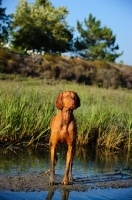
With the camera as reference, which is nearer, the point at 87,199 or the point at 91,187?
the point at 87,199

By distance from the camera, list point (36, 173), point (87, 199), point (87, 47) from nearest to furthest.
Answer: point (87, 199) < point (36, 173) < point (87, 47)

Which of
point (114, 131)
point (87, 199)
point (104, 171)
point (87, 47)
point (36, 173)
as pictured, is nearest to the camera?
point (87, 199)

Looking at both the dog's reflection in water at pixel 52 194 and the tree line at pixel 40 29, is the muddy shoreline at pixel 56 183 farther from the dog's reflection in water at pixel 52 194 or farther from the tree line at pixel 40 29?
the tree line at pixel 40 29

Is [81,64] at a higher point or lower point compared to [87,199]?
higher

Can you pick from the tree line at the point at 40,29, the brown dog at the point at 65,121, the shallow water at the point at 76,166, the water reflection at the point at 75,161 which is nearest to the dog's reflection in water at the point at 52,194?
the shallow water at the point at 76,166

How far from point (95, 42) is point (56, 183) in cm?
6005

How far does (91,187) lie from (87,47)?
5854 cm

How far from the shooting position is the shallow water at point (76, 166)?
5.83 meters

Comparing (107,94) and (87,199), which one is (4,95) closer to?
(87,199)

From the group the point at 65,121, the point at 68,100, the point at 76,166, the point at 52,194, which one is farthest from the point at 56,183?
the point at 76,166

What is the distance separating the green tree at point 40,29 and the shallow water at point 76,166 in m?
42.8

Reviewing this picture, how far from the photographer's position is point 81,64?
93.8ft

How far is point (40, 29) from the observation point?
170 feet

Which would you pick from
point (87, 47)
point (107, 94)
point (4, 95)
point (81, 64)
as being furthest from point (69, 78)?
point (87, 47)
